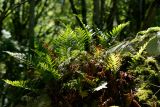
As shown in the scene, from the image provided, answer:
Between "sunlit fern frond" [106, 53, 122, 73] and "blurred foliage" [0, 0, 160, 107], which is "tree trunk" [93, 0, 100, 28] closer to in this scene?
"blurred foliage" [0, 0, 160, 107]

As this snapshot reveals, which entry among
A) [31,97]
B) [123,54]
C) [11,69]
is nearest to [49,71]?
[31,97]

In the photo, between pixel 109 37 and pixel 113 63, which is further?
pixel 109 37

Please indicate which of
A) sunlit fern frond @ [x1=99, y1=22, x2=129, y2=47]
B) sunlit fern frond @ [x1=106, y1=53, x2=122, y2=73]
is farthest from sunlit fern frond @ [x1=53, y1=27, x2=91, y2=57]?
sunlit fern frond @ [x1=106, y1=53, x2=122, y2=73]

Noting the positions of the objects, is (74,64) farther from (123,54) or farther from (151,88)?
(151,88)

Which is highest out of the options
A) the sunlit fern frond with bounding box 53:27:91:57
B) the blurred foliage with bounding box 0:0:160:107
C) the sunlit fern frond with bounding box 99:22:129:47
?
the sunlit fern frond with bounding box 99:22:129:47

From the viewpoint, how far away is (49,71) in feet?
14.7

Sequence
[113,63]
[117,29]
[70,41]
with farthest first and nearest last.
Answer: [117,29] → [70,41] → [113,63]

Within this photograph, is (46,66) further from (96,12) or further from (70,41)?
(96,12)

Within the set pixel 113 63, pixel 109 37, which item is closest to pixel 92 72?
pixel 113 63

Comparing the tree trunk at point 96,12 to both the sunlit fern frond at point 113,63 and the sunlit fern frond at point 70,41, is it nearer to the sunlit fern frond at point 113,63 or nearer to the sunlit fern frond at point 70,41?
the sunlit fern frond at point 70,41

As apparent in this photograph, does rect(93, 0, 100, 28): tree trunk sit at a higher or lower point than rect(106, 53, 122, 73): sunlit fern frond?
higher

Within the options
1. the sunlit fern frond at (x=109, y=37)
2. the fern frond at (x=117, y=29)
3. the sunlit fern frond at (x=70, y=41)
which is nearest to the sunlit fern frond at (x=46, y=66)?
the sunlit fern frond at (x=70, y=41)

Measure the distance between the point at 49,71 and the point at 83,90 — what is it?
456 mm

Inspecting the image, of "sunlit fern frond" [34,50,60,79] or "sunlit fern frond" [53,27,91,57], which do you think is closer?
"sunlit fern frond" [34,50,60,79]
